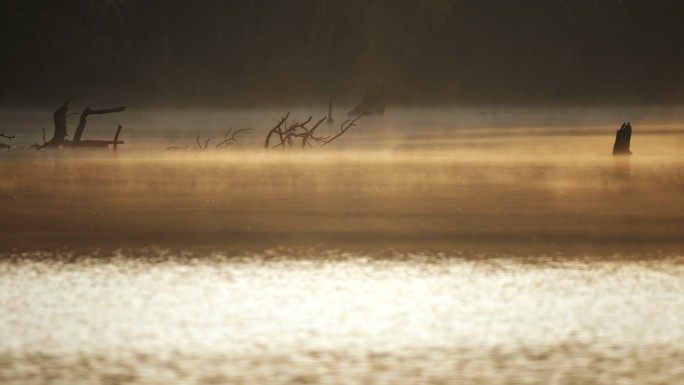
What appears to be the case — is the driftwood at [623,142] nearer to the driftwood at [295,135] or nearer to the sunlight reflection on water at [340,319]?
the driftwood at [295,135]

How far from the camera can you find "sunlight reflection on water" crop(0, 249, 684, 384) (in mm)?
8555

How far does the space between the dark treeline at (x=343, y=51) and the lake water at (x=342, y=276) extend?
145 ft

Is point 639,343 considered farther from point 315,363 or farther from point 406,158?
point 406,158

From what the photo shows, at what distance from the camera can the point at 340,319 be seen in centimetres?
1013

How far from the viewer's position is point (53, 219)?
17.5 metres

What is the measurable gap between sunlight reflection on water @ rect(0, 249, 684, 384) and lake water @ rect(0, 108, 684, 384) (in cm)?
2

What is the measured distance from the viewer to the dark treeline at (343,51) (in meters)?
70.3

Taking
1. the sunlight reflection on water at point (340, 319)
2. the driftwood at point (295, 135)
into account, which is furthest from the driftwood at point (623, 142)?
the sunlight reflection on water at point (340, 319)

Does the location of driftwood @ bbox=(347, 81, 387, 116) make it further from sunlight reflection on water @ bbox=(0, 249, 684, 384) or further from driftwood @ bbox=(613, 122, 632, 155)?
sunlight reflection on water @ bbox=(0, 249, 684, 384)

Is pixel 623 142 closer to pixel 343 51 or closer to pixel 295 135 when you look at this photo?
pixel 295 135

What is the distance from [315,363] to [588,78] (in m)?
82.7

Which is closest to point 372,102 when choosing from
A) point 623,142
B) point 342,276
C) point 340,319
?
point 623,142

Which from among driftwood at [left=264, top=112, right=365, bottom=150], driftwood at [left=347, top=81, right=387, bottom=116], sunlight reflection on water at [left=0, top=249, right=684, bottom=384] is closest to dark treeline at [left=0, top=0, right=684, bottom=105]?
driftwood at [left=347, top=81, right=387, bottom=116]

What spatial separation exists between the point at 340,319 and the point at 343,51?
221 ft
